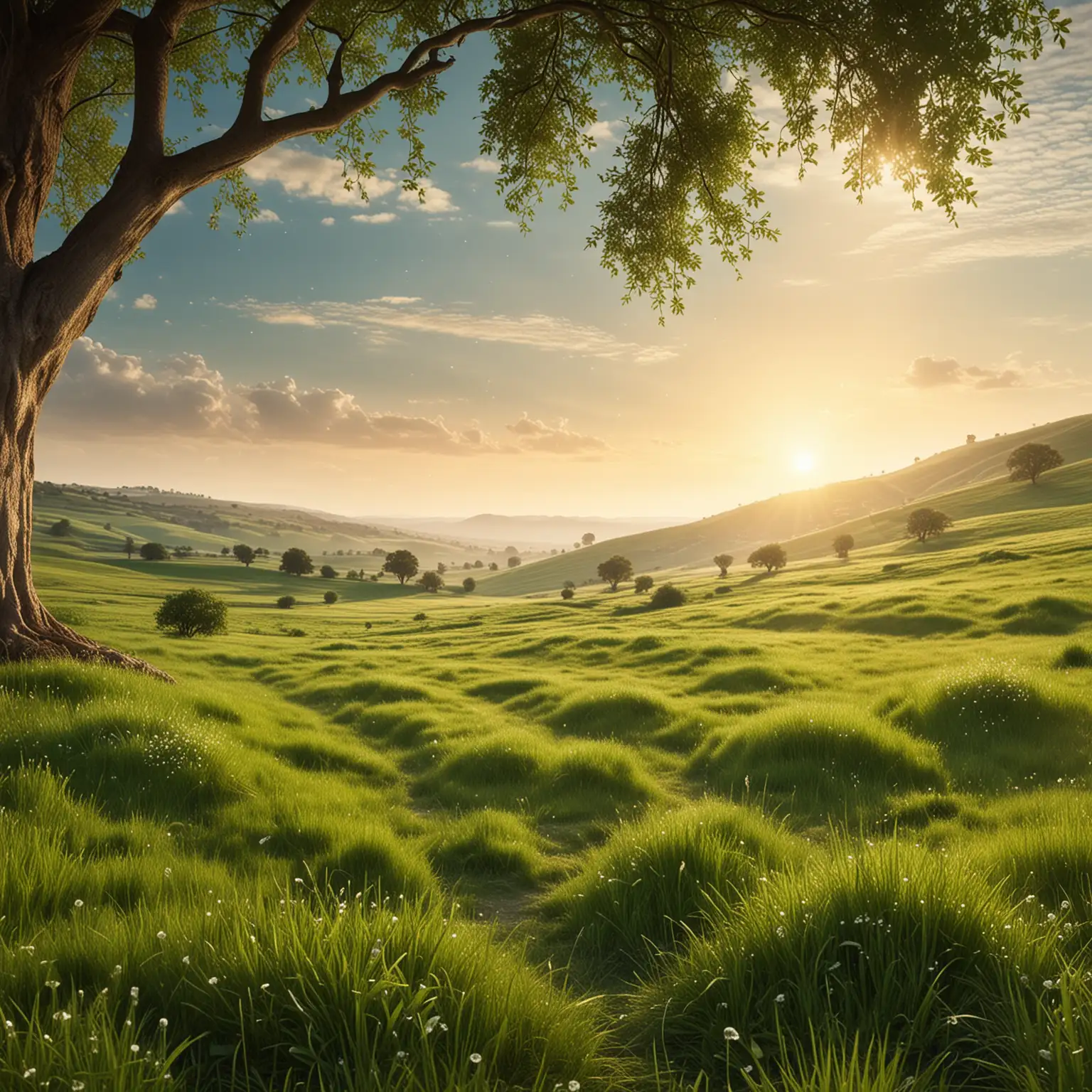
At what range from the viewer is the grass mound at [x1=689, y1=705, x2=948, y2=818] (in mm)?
9891

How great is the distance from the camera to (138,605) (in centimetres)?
5944

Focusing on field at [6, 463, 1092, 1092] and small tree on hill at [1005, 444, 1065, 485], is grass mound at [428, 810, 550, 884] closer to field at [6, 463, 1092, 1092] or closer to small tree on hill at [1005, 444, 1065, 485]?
field at [6, 463, 1092, 1092]

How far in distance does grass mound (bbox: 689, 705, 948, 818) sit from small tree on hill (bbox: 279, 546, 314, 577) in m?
116

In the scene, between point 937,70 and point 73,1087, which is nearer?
point 73,1087

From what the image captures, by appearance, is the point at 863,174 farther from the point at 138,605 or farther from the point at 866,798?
the point at 138,605

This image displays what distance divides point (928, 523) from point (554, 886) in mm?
88736

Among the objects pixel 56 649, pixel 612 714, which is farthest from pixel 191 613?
pixel 612 714

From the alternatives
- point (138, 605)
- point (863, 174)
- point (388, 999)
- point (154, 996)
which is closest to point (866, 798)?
point (388, 999)

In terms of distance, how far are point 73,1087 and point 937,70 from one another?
49.9 ft

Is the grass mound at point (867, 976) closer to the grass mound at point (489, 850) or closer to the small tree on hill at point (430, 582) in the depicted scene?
the grass mound at point (489, 850)

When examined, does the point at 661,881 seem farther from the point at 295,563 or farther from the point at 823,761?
the point at 295,563

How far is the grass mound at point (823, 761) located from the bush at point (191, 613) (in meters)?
33.9

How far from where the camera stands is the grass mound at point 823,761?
9.89 meters

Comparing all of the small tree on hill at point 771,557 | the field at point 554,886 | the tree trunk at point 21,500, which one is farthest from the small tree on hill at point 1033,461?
the tree trunk at point 21,500
